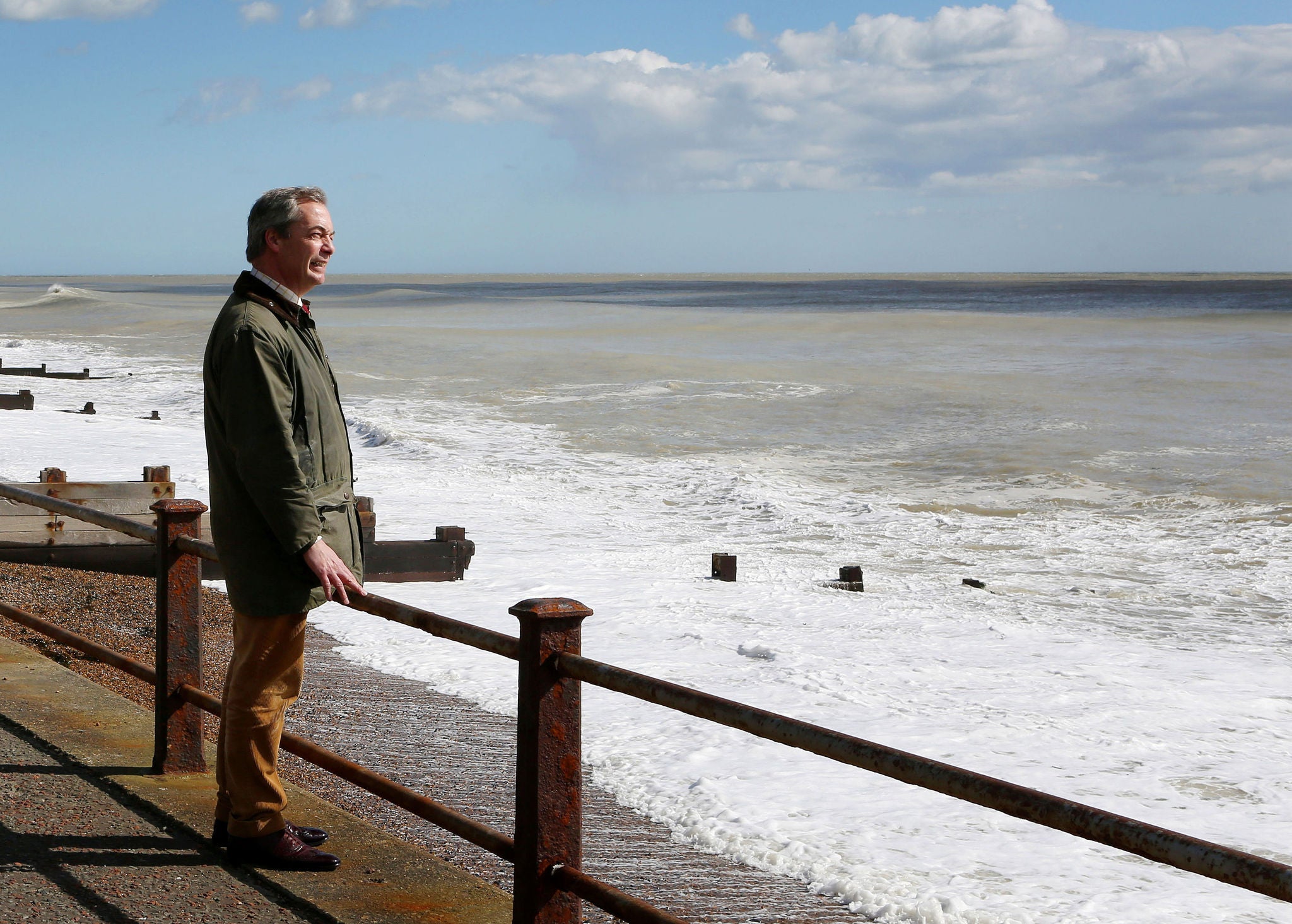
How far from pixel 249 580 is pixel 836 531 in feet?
37.2

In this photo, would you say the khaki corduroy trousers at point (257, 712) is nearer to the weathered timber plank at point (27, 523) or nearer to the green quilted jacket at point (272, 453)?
the green quilted jacket at point (272, 453)

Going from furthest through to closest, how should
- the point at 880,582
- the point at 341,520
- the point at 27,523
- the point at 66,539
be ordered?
the point at 880,582, the point at 66,539, the point at 27,523, the point at 341,520

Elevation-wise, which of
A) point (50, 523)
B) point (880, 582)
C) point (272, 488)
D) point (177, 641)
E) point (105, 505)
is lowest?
point (880, 582)

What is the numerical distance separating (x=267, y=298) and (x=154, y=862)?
159 centimetres

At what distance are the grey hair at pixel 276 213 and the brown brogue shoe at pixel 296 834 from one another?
1.58 metres

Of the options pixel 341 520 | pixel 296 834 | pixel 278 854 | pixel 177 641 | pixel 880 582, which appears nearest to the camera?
pixel 341 520

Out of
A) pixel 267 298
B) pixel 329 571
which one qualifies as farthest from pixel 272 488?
pixel 267 298

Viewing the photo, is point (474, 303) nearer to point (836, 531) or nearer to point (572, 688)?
point (836, 531)

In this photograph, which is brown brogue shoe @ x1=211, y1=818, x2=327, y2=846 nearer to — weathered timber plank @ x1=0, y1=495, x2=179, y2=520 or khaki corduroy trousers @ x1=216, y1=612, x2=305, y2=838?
khaki corduroy trousers @ x1=216, y1=612, x2=305, y2=838

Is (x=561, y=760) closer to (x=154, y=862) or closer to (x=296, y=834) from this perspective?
(x=296, y=834)

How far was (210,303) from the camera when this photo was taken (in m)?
105

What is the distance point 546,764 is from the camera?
2.91 m

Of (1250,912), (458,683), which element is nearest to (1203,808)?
(1250,912)

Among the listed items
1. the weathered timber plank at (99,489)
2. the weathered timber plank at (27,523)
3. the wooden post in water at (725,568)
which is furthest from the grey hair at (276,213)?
the wooden post in water at (725,568)
